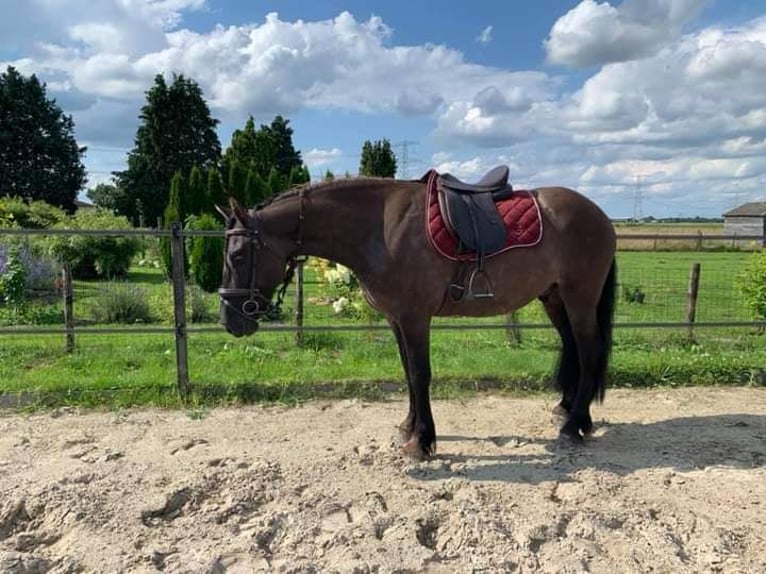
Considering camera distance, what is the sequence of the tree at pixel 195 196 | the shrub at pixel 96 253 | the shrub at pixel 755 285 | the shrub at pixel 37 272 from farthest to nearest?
the tree at pixel 195 196
the shrub at pixel 96 253
the shrub at pixel 37 272
the shrub at pixel 755 285

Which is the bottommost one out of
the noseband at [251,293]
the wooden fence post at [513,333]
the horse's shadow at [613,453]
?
the horse's shadow at [613,453]

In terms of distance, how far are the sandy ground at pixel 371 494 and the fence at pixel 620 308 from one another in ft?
2.80

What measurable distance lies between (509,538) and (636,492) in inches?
38.9

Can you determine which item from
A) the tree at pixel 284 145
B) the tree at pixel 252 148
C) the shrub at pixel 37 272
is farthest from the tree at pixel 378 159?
the shrub at pixel 37 272

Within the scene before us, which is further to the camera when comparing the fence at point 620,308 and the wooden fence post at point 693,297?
the wooden fence post at point 693,297

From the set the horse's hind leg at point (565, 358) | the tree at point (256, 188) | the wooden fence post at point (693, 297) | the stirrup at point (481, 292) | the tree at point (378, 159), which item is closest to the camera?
the stirrup at point (481, 292)

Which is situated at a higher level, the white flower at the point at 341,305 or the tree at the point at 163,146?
the tree at the point at 163,146

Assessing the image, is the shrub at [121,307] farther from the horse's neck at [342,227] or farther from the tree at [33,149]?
the tree at [33,149]

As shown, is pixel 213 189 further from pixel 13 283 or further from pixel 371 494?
pixel 371 494

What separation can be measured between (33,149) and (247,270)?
3858cm

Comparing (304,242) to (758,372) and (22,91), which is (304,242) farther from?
(22,91)

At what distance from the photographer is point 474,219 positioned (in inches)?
152

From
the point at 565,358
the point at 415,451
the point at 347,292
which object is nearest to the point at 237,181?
the point at 347,292

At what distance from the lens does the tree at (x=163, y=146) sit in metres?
37.4
